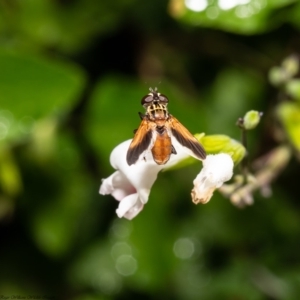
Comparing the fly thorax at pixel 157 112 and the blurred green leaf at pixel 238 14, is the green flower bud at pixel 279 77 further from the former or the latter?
the fly thorax at pixel 157 112

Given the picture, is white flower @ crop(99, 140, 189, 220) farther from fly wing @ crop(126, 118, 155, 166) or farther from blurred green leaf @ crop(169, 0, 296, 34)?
blurred green leaf @ crop(169, 0, 296, 34)

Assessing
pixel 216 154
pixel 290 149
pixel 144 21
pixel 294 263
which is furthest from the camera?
pixel 144 21

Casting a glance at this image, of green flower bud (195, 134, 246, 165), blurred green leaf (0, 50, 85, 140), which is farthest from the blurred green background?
green flower bud (195, 134, 246, 165)

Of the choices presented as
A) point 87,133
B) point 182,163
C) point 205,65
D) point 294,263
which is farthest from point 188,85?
point 182,163

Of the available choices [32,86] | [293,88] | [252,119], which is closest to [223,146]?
[252,119]

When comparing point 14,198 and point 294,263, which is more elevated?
point 14,198

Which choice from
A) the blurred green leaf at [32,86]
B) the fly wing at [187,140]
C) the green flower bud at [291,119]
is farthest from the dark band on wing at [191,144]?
the blurred green leaf at [32,86]

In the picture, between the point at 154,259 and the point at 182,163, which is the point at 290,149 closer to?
the point at 182,163

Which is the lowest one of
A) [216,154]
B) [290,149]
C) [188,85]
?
[216,154]

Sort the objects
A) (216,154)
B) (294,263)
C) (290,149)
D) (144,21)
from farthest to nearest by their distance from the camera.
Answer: (144,21) → (294,263) → (290,149) → (216,154)
